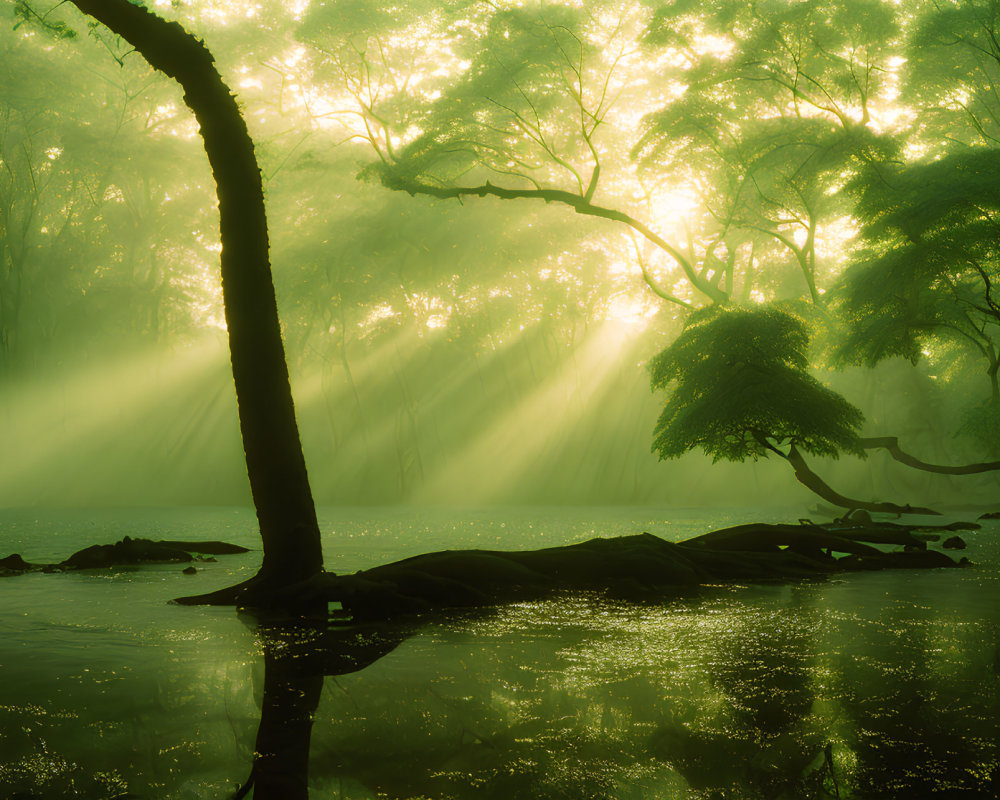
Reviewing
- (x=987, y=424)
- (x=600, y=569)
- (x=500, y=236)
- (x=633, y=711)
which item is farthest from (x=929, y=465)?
(x=500, y=236)

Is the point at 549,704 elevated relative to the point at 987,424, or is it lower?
lower

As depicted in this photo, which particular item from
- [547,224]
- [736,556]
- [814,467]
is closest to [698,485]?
[814,467]

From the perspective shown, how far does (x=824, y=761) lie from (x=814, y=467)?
2817 cm

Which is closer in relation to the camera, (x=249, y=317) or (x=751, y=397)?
(x=249, y=317)

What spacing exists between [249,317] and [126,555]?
3943mm

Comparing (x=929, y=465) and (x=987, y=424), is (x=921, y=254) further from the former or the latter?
(x=987, y=424)

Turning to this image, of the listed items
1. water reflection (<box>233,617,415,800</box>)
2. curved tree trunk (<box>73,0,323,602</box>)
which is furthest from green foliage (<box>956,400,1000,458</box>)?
water reflection (<box>233,617,415,800</box>)

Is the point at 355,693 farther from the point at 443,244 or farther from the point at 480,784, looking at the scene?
the point at 443,244

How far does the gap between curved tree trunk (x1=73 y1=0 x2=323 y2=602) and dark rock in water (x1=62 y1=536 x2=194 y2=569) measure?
307 cm

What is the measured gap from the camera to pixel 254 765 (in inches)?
80.0

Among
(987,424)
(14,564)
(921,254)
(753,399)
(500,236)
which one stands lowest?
(14,564)

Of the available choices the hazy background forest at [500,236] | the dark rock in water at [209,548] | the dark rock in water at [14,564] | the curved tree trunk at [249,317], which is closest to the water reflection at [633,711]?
the curved tree trunk at [249,317]

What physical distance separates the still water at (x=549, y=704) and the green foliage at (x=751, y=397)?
6.73 metres

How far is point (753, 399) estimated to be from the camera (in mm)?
11289
